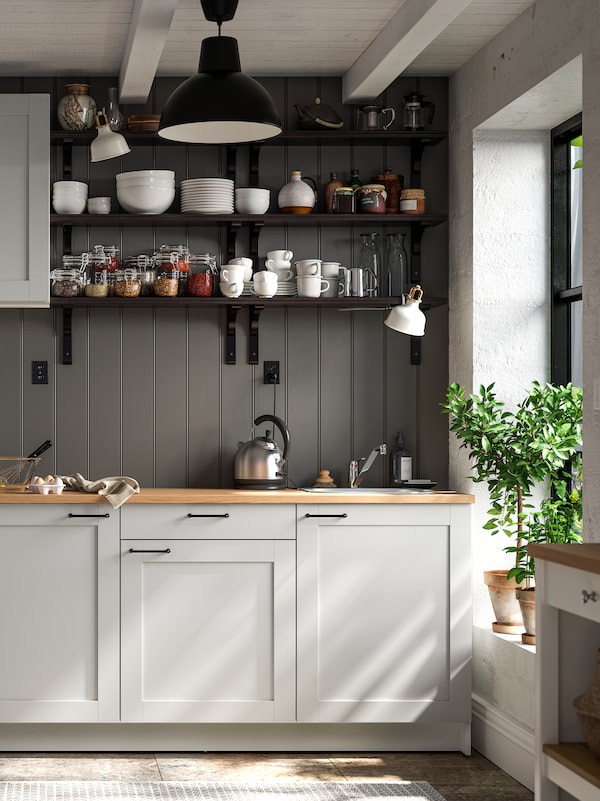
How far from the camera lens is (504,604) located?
12.2 ft

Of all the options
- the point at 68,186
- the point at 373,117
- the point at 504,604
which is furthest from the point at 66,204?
the point at 504,604

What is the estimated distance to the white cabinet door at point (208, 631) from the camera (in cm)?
366

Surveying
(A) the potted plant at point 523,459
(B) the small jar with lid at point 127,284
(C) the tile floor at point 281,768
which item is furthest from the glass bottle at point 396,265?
(C) the tile floor at point 281,768

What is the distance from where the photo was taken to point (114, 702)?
3643 millimetres

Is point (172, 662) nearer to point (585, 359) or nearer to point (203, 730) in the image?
point (203, 730)

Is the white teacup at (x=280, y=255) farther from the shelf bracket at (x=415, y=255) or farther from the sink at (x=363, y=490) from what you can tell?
the sink at (x=363, y=490)

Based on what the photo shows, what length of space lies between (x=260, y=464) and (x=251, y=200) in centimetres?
105

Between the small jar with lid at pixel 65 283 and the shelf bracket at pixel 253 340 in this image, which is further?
the shelf bracket at pixel 253 340

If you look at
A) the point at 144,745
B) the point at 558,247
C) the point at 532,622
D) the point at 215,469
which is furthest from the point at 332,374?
the point at 144,745

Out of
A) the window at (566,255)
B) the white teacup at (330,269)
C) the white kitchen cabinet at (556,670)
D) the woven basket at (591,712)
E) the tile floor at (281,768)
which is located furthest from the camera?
the white teacup at (330,269)

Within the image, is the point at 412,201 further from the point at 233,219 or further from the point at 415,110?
the point at 233,219

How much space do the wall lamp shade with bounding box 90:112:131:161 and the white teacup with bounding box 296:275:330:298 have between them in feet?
2.75

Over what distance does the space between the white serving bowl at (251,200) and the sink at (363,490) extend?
1129 millimetres

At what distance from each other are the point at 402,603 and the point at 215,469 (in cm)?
99
